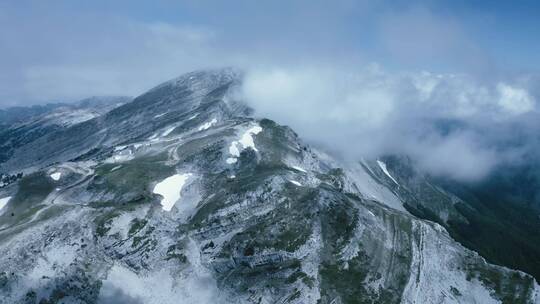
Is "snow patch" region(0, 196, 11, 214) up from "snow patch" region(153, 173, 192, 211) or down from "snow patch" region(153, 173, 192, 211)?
down

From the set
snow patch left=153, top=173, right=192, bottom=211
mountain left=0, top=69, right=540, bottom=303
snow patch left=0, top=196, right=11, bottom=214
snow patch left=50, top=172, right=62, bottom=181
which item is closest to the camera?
mountain left=0, top=69, right=540, bottom=303

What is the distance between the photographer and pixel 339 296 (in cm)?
12606

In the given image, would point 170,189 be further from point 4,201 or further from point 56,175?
point 4,201

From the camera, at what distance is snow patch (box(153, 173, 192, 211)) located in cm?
17000

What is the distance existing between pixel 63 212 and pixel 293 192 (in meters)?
84.6

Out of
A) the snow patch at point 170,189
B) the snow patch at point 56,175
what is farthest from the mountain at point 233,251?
the snow patch at point 56,175

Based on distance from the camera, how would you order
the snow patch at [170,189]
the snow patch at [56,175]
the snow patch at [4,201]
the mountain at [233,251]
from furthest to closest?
the snow patch at [56,175] < the snow patch at [170,189] < the snow patch at [4,201] < the mountain at [233,251]

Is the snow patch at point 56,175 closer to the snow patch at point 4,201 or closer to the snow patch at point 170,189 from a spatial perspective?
the snow patch at point 4,201

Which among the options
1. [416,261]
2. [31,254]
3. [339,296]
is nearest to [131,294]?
[31,254]

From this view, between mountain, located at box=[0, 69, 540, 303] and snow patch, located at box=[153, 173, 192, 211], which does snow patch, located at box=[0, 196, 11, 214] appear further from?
snow patch, located at box=[153, 173, 192, 211]

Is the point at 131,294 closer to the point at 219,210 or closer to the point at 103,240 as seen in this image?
the point at 103,240

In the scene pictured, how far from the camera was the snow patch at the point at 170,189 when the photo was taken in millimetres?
170000

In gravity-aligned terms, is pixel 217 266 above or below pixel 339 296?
below

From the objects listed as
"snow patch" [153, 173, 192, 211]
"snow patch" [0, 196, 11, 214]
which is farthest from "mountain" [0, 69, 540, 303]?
"snow patch" [153, 173, 192, 211]
